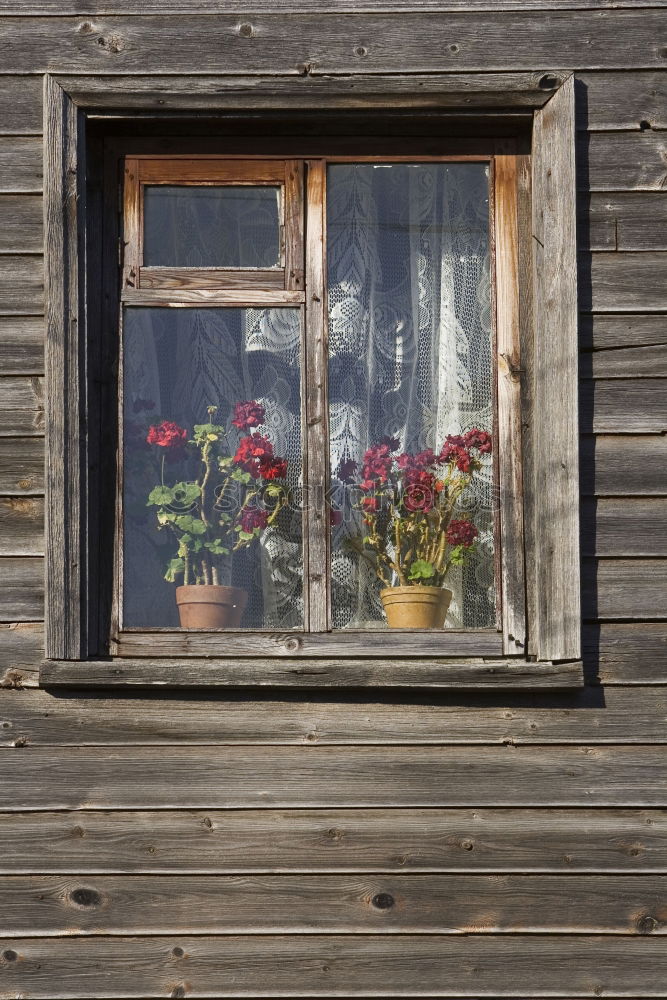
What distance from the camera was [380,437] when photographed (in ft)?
13.3

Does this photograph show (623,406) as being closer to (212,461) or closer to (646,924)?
(212,461)

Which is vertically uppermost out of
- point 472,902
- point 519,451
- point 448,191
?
point 448,191

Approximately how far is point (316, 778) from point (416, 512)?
842 mm

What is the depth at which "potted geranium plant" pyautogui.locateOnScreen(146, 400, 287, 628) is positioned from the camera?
156 inches

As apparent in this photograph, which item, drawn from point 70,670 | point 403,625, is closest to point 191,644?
point 70,670

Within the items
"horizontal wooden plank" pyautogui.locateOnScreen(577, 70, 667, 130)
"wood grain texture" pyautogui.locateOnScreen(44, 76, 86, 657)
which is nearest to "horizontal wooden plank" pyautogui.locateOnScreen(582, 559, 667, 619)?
"horizontal wooden plank" pyautogui.locateOnScreen(577, 70, 667, 130)

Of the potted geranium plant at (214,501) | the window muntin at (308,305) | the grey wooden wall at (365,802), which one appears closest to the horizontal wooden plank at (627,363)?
the grey wooden wall at (365,802)

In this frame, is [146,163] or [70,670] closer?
[70,670]

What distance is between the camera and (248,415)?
4051mm

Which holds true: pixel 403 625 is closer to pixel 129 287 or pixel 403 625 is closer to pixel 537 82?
pixel 129 287

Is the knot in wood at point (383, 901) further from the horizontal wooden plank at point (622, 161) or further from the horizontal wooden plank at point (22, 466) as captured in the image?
the horizontal wooden plank at point (622, 161)

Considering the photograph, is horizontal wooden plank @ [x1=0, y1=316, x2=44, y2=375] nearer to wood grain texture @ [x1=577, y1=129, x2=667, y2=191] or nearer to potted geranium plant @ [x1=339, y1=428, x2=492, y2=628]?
potted geranium plant @ [x1=339, y1=428, x2=492, y2=628]

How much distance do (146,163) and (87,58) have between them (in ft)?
1.15

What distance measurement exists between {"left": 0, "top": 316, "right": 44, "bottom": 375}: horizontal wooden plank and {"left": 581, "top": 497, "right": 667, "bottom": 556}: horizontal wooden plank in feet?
5.45
